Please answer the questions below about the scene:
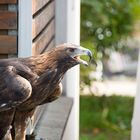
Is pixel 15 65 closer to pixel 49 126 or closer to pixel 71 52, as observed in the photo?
pixel 71 52

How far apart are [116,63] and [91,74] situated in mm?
1641

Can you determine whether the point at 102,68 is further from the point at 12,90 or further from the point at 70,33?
the point at 12,90

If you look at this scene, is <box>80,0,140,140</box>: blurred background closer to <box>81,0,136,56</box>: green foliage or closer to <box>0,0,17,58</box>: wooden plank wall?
<box>81,0,136,56</box>: green foliage

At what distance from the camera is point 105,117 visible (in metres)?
5.86

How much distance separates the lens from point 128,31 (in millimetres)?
5805

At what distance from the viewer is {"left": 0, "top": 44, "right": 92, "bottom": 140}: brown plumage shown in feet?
6.38

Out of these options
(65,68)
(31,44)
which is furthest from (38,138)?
(65,68)

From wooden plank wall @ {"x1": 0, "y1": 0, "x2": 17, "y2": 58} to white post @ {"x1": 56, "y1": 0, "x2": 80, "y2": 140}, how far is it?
1.03 meters

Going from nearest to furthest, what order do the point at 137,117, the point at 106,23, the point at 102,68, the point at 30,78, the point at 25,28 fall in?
the point at 30,78 < the point at 25,28 < the point at 137,117 < the point at 106,23 < the point at 102,68

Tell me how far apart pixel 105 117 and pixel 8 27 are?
11.6ft

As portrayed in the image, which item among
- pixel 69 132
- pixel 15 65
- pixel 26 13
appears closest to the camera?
pixel 15 65

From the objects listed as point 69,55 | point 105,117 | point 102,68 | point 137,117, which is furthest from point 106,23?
point 69,55

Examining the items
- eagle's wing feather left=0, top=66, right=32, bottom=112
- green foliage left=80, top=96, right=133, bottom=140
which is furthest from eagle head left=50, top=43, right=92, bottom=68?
green foliage left=80, top=96, right=133, bottom=140

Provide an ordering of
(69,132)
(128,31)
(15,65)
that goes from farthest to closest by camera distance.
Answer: (128,31), (69,132), (15,65)
